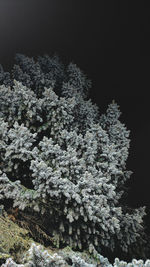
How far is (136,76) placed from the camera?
13.7ft

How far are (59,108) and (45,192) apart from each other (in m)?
0.98

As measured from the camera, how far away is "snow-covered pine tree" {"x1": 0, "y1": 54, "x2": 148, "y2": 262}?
183cm

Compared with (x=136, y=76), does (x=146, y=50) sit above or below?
above

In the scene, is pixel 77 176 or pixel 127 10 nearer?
pixel 77 176

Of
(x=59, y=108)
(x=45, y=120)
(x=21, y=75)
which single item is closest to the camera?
(x=59, y=108)

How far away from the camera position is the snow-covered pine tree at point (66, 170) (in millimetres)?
1828

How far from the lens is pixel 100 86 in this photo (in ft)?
14.3

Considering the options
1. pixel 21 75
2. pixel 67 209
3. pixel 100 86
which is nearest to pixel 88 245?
pixel 67 209

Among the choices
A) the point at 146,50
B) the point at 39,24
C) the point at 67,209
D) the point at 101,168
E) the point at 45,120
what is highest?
the point at 39,24

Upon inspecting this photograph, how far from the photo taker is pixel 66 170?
1944 millimetres

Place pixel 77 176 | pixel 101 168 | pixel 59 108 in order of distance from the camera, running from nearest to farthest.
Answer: pixel 77 176 < pixel 101 168 < pixel 59 108

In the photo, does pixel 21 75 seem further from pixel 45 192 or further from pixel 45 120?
pixel 45 192

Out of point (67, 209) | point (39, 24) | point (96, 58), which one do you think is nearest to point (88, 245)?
point (67, 209)

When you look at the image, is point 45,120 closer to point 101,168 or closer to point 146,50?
point 101,168
